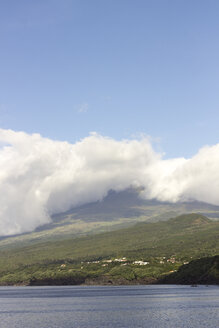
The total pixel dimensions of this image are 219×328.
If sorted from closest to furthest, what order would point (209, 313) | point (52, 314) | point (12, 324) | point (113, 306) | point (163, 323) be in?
point (163, 323) → point (12, 324) → point (209, 313) → point (52, 314) → point (113, 306)

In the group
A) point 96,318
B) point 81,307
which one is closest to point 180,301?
point 81,307


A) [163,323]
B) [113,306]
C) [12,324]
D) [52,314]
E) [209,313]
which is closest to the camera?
[163,323]

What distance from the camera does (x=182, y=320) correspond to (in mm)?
125250

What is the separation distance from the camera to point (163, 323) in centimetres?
12150

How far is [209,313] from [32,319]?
5755 cm

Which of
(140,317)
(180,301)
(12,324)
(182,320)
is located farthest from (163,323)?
(180,301)

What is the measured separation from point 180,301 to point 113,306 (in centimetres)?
2877

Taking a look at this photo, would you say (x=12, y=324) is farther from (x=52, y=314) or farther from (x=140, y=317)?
(x=140, y=317)

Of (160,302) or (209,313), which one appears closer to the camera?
(209,313)

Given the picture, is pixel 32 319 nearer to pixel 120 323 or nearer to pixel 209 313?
pixel 120 323

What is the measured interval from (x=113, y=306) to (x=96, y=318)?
3681cm

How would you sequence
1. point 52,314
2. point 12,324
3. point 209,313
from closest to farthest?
point 12,324 → point 209,313 → point 52,314

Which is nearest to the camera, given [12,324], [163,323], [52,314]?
[163,323]

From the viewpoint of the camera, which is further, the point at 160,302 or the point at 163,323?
the point at 160,302
